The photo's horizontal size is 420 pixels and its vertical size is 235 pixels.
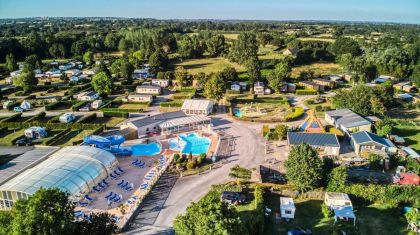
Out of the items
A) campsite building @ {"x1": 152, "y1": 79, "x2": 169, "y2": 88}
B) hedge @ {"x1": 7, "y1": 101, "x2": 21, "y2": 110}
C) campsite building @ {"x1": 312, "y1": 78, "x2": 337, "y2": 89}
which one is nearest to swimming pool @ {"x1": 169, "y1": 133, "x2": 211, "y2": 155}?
campsite building @ {"x1": 152, "y1": 79, "x2": 169, "y2": 88}

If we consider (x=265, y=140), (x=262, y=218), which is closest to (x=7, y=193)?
(x=262, y=218)

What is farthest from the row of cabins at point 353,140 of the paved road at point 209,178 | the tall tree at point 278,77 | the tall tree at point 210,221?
the tall tree at point 278,77

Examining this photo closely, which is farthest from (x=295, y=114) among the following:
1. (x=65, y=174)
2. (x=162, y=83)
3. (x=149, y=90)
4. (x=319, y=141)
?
(x=65, y=174)

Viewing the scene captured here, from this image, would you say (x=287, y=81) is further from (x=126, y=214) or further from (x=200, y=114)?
(x=126, y=214)

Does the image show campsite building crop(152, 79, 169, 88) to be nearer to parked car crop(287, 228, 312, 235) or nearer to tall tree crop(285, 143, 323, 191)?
tall tree crop(285, 143, 323, 191)

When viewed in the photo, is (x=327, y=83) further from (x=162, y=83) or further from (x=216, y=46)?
(x=216, y=46)

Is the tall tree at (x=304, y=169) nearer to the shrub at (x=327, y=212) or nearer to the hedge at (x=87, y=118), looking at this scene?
the shrub at (x=327, y=212)
